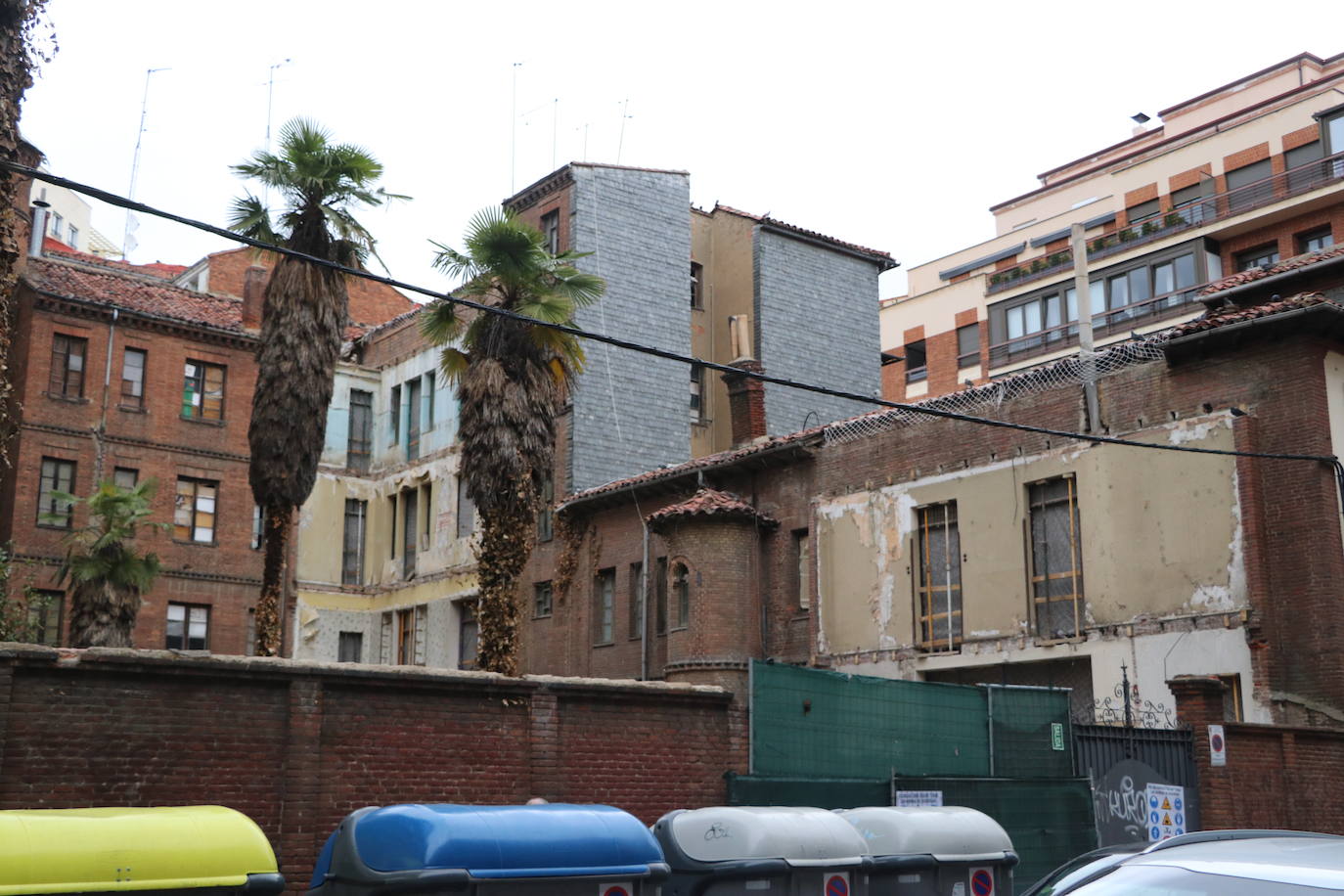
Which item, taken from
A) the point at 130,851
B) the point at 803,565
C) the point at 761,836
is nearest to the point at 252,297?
the point at 803,565

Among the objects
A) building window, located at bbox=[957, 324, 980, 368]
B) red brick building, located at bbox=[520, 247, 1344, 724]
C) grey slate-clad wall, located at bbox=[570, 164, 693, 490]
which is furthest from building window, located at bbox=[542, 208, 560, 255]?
building window, located at bbox=[957, 324, 980, 368]

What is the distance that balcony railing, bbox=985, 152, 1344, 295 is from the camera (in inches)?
1641

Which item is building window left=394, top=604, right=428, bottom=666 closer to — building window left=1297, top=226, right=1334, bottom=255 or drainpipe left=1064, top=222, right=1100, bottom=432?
drainpipe left=1064, top=222, right=1100, bottom=432

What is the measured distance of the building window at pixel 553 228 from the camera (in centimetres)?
3625

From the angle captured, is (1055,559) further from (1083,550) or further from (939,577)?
(939,577)

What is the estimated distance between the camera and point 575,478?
33.5 metres

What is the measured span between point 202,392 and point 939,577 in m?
24.9

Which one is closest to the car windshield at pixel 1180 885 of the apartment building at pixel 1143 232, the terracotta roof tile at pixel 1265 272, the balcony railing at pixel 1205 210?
the terracotta roof tile at pixel 1265 272

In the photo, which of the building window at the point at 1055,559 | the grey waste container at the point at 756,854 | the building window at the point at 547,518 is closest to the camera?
the grey waste container at the point at 756,854

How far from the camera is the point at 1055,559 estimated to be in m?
22.4

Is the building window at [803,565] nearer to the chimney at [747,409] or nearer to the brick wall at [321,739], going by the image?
the chimney at [747,409]

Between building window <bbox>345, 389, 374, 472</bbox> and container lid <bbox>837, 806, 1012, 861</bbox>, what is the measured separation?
103ft

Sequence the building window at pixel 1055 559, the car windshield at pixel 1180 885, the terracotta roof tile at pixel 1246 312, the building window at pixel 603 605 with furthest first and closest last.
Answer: the building window at pixel 603 605
the building window at pixel 1055 559
the terracotta roof tile at pixel 1246 312
the car windshield at pixel 1180 885

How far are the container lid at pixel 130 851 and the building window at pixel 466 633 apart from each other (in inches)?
1048
